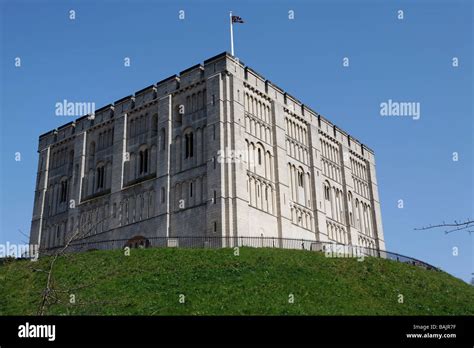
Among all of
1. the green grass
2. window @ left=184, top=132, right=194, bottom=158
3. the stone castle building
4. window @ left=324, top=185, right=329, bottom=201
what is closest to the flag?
the stone castle building

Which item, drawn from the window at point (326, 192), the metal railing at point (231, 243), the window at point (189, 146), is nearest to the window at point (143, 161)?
the window at point (189, 146)

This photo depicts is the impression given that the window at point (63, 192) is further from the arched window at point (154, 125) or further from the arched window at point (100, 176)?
the arched window at point (154, 125)

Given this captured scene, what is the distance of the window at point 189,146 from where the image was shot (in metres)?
48.4

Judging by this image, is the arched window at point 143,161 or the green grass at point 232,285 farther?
the arched window at point 143,161

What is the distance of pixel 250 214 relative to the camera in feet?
149

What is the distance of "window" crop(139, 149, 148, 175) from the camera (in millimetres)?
51938

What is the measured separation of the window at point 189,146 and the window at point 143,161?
519 cm

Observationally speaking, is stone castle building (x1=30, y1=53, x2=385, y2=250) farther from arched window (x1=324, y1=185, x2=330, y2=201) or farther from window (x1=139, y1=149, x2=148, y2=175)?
arched window (x1=324, y1=185, x2=330, y2=201)

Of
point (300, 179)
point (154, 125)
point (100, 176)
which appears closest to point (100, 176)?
point (100, 176)

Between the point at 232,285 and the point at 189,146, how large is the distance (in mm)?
23067

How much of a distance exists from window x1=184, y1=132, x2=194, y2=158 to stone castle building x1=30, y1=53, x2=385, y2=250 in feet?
0.31

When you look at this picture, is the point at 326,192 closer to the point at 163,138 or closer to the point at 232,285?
the point at 163,138
